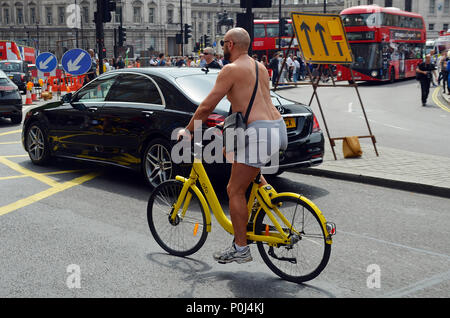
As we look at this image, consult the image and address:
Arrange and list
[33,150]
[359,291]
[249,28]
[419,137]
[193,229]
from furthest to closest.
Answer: [419,137]
[249,28]
[33,150]
[193,229]
[359,291]

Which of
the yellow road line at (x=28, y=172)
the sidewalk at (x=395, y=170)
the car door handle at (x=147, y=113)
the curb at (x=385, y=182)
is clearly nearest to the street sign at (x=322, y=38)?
the sidewalk at (x=395, y=170)

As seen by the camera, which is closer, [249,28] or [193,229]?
[193,229]

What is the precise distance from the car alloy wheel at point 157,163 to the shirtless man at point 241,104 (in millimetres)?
2767

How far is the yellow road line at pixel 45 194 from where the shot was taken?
256 inches

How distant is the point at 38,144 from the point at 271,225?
18.9 ft

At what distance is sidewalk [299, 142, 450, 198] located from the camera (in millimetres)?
7426

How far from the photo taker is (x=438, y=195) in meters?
7.22

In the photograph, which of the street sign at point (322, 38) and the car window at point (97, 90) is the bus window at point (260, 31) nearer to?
the street sign at point (322, 38)

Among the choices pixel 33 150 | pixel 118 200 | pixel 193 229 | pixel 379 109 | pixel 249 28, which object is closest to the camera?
pixel 193 229

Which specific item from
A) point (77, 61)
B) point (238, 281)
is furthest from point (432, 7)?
point (238, 281)

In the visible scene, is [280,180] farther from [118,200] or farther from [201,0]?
[201,0]

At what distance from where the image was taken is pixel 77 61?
17.3 m
